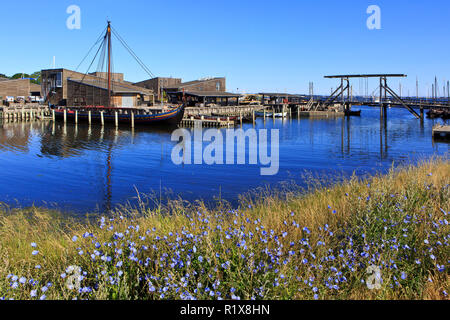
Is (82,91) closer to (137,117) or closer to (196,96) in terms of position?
(137,117)

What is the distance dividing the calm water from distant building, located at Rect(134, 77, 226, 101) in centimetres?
4559

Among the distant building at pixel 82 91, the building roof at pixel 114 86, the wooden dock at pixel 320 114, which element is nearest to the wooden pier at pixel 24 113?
the distant building at pixel 82 91

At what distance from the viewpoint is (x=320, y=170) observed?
22.1 meters

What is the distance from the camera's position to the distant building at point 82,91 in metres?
68.7

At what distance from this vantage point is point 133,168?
76.1 feet

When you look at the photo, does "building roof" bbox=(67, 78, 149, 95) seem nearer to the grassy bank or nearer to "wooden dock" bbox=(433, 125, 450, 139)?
"wooden dock" bbox=(433, 125, 450, 139)

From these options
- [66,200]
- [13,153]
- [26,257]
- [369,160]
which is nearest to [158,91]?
[13,153]

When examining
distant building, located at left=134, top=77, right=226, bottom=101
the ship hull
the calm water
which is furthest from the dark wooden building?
the calm water

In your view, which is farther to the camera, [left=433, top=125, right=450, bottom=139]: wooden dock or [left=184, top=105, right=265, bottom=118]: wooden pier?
[left=184, top=105, right=265, bottom=118]: wooden pier

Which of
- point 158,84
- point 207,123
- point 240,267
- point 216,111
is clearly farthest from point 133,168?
point 158,84

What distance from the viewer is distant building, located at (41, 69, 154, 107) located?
225ft

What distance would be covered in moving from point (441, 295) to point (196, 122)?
52380 millimetres

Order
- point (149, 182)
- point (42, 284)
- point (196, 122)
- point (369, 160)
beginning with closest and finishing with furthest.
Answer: point (42, 284) → point (149, 182) → point (369, 160) → point (196, 122)
